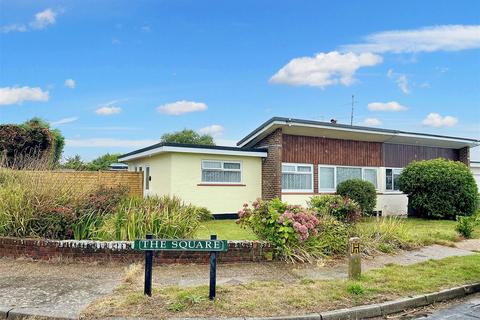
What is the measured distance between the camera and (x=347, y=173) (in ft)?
67.4

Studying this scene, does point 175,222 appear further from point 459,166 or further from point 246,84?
point 459,166

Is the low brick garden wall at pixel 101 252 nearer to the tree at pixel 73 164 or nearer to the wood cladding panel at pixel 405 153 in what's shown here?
the tree at pixel 73 164

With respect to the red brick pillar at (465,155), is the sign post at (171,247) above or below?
below

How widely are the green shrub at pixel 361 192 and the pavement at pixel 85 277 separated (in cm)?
930

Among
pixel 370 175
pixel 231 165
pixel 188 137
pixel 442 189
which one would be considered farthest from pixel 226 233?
pixel 188 137

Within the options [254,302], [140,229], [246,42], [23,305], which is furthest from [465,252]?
[246,42]

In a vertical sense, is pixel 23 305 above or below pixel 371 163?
below

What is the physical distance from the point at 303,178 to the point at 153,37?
29.7ft

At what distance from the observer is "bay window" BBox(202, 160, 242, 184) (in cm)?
→ 1759

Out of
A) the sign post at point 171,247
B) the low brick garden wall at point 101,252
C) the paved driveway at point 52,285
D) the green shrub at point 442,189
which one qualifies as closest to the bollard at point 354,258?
the low brick garden wall at point 101,252

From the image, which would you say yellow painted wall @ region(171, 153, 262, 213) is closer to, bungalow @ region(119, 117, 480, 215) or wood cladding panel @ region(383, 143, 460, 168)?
bungalow @ region(119, 117, 480, 215)

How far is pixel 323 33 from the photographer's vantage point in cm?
1540

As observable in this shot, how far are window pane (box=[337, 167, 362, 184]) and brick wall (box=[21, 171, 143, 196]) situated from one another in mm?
9451

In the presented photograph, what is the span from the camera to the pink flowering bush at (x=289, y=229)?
836cm
